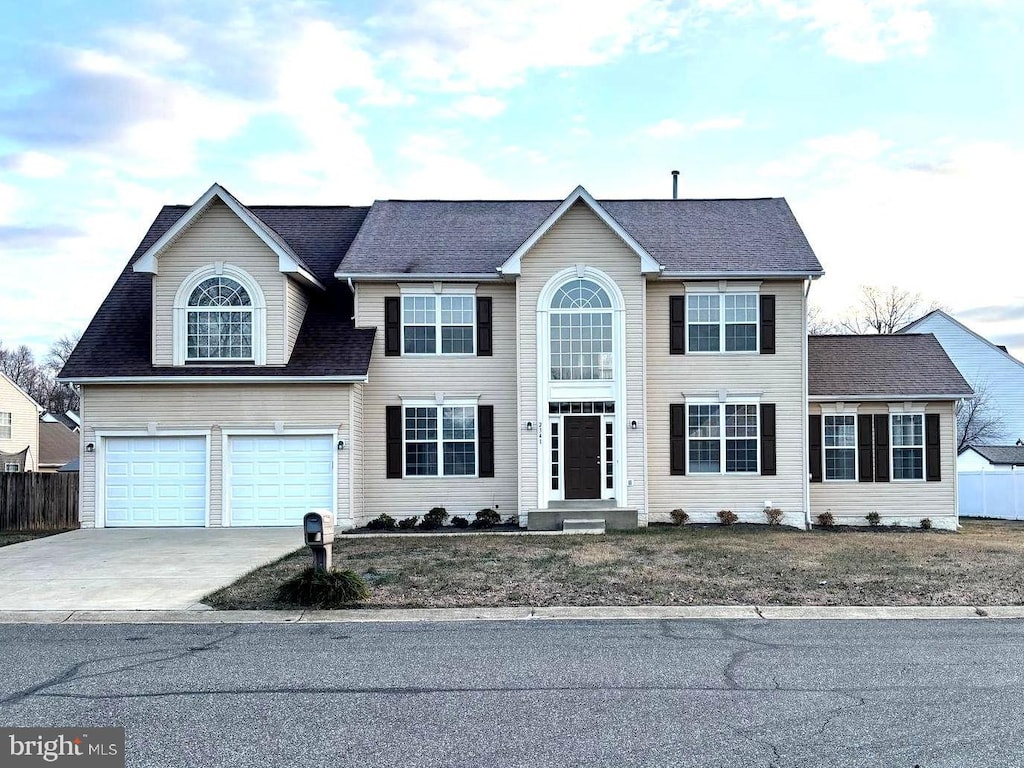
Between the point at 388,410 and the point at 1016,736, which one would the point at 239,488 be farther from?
the point at 1016,736

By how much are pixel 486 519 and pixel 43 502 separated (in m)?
10.4

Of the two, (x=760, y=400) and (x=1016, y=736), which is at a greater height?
(x=760, y=400)

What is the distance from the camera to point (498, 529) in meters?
20.8

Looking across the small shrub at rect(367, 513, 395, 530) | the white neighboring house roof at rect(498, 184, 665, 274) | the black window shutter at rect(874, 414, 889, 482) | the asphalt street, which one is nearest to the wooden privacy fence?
the small shrub at rect(367, 513, 395, 530)

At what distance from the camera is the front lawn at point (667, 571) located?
11320 millimetres

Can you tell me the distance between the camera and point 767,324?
21.6 meters

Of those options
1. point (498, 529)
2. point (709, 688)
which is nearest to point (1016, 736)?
point (709, 688)

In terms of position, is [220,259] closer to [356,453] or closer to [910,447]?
[356,453]

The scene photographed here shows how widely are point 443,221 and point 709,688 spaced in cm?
1807

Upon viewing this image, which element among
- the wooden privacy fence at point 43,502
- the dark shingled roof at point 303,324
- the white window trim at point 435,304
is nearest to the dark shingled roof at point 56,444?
the wooden privacy fence at point 43,502

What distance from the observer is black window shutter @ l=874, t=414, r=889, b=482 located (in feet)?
73.6

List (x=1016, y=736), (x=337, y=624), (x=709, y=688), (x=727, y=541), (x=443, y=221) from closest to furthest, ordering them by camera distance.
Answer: (x=1016, y=736) → (x=709, y=688) → (x=337, y=624) → (x=727, y=541) → (x=443, y=221)

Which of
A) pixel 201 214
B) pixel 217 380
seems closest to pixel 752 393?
pixel 217 380

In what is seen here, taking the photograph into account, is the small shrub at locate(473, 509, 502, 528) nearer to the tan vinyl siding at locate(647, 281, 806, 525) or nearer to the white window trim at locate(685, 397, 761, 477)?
the tan vinyl siding at locate(647, 281, 806, 525)
